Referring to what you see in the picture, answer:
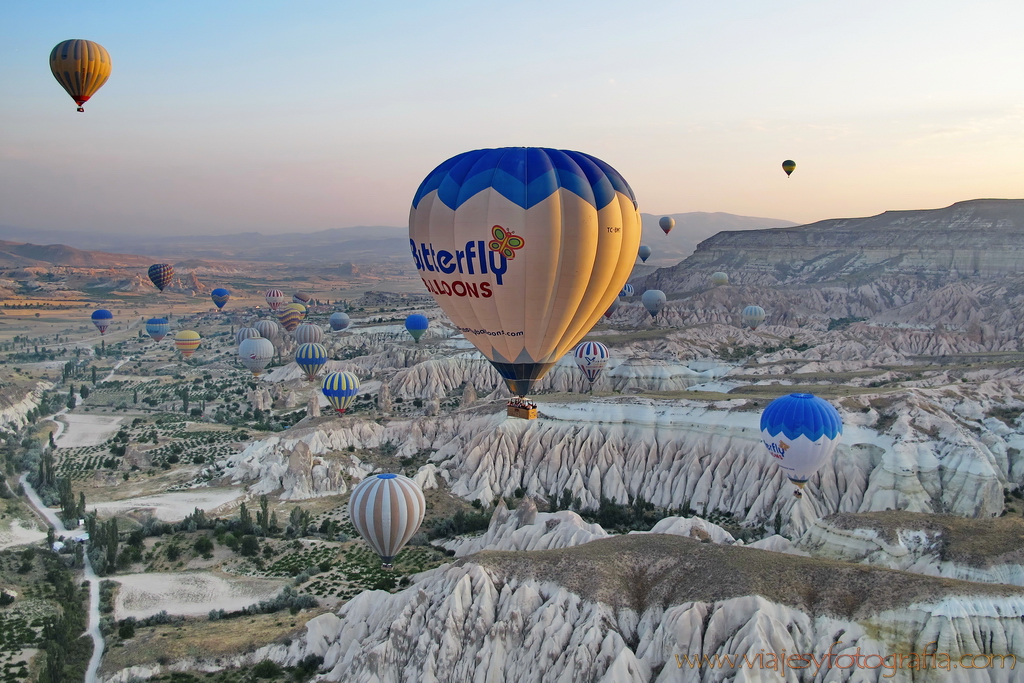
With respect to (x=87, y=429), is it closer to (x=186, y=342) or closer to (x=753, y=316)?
(x=186, y=342)

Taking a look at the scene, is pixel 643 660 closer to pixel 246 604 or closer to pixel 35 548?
pixel 246 604

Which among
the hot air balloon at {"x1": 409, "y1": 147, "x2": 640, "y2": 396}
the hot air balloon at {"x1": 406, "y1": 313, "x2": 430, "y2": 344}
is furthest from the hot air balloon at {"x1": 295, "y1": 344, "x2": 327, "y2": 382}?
the hot air balloon at {"x1": 409, "y1": 147, "x2": 640, "y2": 396}

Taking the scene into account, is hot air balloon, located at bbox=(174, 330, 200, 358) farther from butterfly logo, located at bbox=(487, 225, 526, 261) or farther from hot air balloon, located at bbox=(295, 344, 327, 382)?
butterfly logo, located at bbox=(487, 225, 526, 261)

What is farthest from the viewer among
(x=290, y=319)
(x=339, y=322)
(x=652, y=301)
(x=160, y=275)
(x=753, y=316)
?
(x=160, y=275)

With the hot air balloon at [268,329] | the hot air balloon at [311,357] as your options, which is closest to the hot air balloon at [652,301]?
the hot air balloon at [268,329]

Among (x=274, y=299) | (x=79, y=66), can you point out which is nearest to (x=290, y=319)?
(x=274, y=299)

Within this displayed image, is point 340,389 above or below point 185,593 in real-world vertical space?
above
